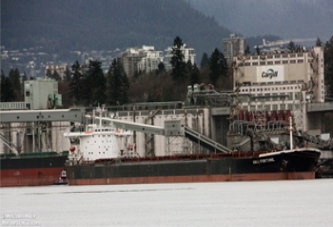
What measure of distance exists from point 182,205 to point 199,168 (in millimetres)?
20639

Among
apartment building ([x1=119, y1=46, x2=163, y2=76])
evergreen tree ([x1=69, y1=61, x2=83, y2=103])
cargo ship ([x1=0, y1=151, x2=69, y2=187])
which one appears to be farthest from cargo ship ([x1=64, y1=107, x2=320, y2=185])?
apartment building ([x1=119, y1=46, x2=163, y2=76])

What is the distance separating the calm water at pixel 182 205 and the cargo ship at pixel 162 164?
6.42 feet

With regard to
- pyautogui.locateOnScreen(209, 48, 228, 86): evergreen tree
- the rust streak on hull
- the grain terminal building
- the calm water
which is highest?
pyautogui.locateOnScreen(209, 48, 228, 86): evergreen tree

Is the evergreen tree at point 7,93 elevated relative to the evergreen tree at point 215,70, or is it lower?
lower

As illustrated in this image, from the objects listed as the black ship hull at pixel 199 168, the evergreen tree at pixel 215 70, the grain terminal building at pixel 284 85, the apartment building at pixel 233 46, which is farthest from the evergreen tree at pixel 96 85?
the apartment building at pixel 233 46

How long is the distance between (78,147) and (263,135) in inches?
604

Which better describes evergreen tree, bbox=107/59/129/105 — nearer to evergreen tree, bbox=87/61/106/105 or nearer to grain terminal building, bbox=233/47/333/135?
evergreen tree, bbox=87/61/106/105

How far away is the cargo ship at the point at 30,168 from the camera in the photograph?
79375mm

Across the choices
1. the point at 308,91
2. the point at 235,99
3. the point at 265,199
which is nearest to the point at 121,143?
the point at 235,99

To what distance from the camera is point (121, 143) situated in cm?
8231

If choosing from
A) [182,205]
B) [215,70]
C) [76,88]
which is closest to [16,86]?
[76,88]

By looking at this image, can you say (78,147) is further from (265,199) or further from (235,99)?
(265,199)

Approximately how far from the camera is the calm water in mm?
41812

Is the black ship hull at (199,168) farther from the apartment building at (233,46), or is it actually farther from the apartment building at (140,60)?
the apartment building at (140,60)
